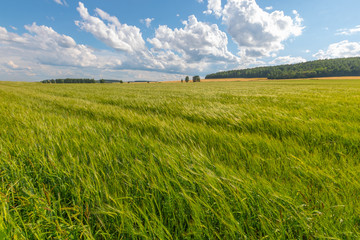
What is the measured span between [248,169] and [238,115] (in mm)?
1835

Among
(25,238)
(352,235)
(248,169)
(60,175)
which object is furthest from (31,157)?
(352,235)

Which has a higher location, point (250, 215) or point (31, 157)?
point (31, 157)

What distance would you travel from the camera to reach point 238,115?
298 centimetres

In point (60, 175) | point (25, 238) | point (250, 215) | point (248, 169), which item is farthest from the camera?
point (248, 169)

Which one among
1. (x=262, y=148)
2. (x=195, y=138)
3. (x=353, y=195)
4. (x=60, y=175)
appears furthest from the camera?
(x=195, y=138)

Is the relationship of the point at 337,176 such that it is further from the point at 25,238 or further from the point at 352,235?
the point at 25,238

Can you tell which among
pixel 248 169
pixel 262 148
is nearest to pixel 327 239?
pixel 248 169

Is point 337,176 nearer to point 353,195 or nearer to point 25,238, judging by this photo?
point 353,195

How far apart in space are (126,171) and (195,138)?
1.02m

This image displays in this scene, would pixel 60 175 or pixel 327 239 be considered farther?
pixel 60 175

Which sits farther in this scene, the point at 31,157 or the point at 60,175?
the point at 31,157

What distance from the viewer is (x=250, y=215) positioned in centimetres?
84

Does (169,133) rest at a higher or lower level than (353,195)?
higher

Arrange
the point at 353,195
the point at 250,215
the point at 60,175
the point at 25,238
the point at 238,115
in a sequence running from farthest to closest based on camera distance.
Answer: the point at 238,115
the point at 60,175
the point at 353,195
the point at 250,215
the point at 25,238
